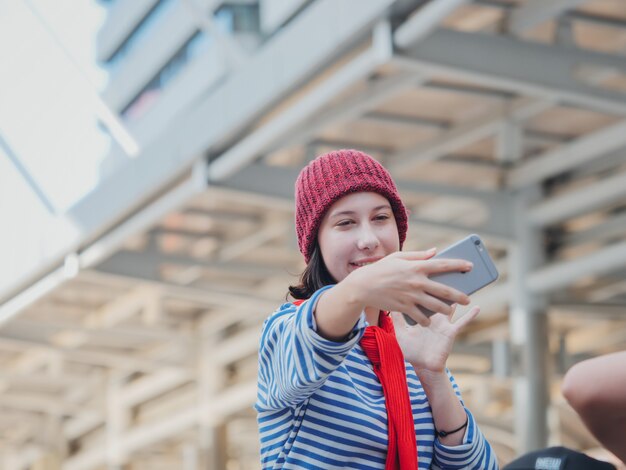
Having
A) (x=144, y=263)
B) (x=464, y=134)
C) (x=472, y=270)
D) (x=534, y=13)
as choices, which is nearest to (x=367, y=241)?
(x=472, y=270)

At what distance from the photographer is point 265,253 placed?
53.8 feet

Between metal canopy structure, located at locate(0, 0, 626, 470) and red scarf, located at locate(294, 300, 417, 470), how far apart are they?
18.1ft

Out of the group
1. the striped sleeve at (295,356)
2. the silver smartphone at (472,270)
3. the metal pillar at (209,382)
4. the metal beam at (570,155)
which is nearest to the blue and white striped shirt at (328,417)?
the striped sleeve at (295,356)

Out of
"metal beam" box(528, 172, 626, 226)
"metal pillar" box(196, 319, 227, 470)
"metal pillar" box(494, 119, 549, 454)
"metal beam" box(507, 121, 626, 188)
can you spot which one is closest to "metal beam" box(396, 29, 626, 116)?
"metal beam" box(507, 121, 626, 188)

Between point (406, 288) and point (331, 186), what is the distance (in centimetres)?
50

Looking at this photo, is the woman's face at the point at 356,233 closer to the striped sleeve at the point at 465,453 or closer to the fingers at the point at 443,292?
the striped sleeve at the point at 465,453

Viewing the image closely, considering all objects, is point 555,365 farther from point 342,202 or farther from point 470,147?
point 342,202

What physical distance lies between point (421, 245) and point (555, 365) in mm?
2253

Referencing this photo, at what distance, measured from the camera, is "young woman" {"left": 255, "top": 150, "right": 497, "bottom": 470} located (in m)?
2.02

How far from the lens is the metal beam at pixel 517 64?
8.34 meters

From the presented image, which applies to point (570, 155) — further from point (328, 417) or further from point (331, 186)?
point (328, 417)

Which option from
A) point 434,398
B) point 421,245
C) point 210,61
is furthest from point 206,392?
point 434,398

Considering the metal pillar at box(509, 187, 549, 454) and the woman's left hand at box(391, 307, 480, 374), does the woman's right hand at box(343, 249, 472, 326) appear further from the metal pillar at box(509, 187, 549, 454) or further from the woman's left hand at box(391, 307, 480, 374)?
the metal pillar at box(509, 187, 549, 454)

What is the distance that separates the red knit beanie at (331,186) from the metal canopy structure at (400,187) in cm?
536
